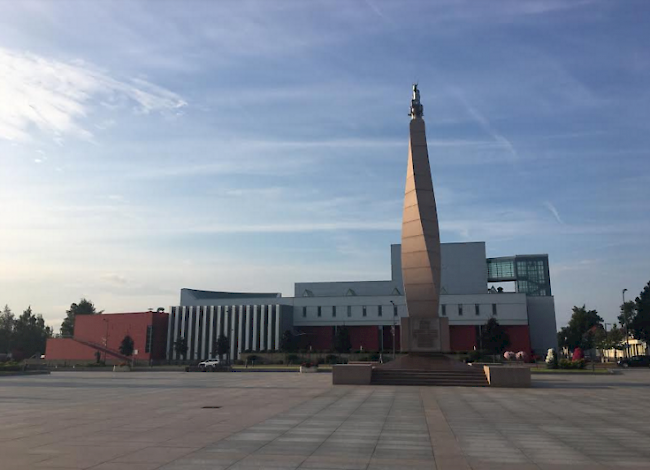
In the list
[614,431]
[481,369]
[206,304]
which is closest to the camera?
[614,431]

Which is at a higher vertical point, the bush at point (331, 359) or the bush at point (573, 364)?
the bush at point (573, 364)

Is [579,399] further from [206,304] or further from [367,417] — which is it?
[206,304]

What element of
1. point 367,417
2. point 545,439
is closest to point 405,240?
point 367,417

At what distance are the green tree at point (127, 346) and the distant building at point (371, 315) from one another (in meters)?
7.40

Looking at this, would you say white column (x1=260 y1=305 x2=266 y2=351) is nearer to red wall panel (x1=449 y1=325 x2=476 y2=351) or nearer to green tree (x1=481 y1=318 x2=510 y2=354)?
red wall panel (x1=449 y1=325 x2=476 y2=351)

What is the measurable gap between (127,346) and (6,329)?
4504cm

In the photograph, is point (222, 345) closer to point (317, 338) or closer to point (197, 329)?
point (197, 329)

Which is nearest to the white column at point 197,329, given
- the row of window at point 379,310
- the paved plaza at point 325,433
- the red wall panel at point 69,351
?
the red wall panel at point 69,351

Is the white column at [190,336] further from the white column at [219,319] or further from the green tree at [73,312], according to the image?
the green tree at [73,312]

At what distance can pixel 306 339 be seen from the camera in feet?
309

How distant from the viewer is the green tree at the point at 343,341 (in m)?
85.3

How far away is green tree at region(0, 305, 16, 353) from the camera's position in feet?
370

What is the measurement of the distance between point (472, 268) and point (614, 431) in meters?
87.0

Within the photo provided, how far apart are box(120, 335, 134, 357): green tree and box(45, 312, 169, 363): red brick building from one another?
3.99 ft
